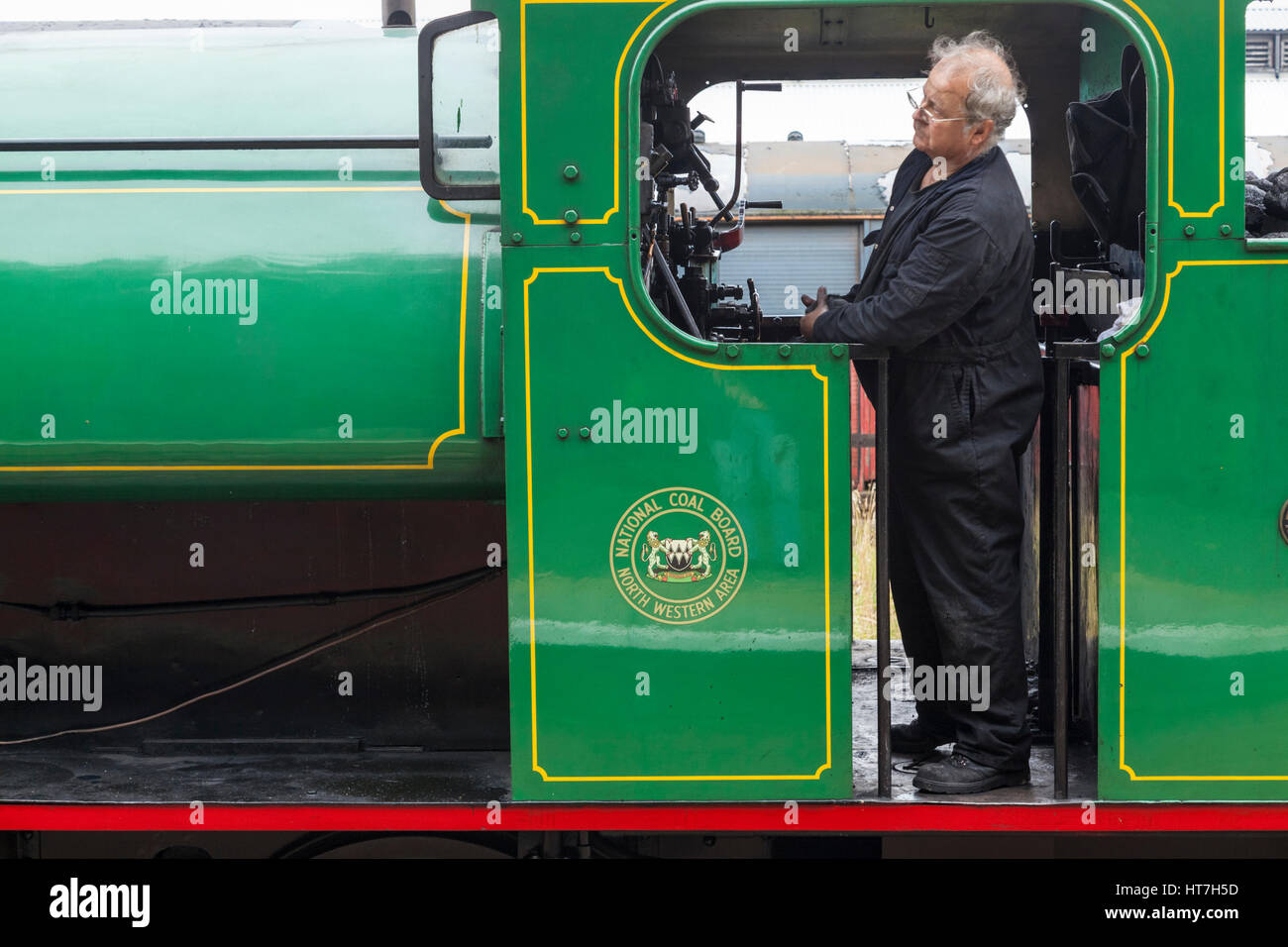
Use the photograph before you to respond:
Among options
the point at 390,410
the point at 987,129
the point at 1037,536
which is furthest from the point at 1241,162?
the point at 390,410

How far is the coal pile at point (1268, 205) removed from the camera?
295 centimetres

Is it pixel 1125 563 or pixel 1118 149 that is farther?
pixel 1118 149

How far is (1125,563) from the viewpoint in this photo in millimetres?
2611

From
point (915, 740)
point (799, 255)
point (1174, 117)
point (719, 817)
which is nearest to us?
point (1174, 117)

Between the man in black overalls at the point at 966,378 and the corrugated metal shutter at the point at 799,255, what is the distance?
6.15 m

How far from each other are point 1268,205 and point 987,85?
0.79 metres

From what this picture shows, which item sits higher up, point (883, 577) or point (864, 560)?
point (883, 577)

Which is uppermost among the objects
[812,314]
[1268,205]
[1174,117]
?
[1174,117]

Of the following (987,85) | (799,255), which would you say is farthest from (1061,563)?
(799,255)

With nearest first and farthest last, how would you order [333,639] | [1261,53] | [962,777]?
[962,777]
[333,639]
[1261,53]

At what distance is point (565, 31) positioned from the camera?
261 cm
